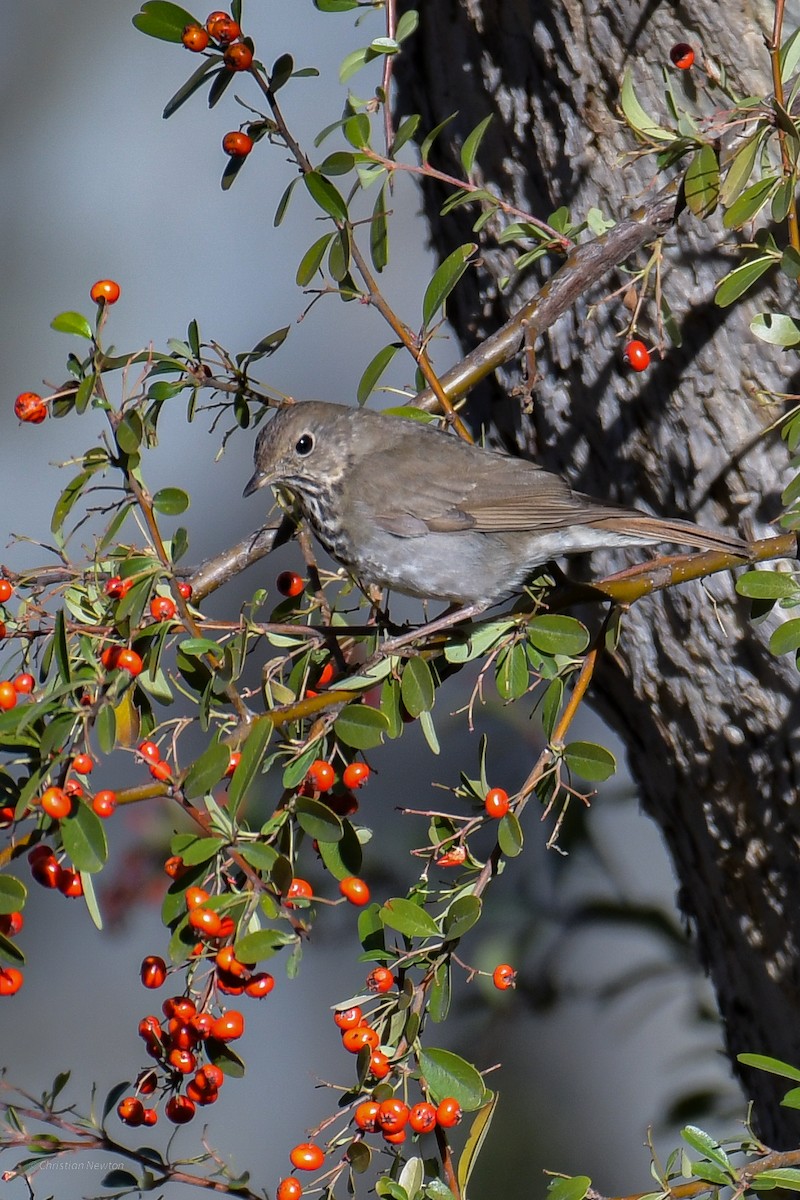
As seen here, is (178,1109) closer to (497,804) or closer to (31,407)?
(497,804)

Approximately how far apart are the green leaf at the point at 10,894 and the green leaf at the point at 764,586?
980mm

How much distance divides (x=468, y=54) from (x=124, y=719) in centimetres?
155

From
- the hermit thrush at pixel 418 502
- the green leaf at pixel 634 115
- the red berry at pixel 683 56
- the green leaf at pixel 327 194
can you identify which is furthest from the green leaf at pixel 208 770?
the red berry at pixel 683 56

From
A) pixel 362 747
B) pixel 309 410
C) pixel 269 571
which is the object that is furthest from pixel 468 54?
pixel 269 571

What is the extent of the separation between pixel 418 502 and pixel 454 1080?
146 centimetres

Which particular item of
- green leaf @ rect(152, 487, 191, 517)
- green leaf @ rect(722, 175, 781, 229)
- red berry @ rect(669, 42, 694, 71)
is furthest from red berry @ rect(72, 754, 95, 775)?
red berry @ rect(669, 42, 694, 71)

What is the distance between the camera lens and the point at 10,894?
1411 mm

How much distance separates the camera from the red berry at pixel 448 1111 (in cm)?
146

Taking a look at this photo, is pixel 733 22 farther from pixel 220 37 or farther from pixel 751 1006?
pixel 751 1006

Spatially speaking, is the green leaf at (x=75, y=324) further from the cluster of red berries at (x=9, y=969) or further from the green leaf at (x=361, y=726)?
the cluster of red berries at (x=9, y=969)

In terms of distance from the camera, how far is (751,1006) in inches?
105

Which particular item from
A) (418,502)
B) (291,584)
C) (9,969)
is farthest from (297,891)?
(418,502)

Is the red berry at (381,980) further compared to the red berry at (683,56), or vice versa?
the red berry at (683,56)

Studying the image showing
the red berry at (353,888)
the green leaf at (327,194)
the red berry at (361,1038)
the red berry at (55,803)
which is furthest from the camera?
the green leaf at (327,194)
